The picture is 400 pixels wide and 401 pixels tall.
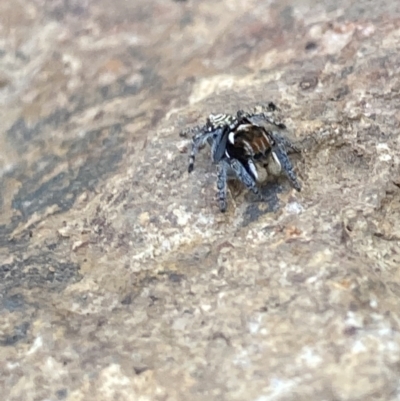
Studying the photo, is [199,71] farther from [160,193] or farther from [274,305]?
[274,305]

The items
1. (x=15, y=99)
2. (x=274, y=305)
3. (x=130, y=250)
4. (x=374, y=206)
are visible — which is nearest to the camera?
(x=274, y=305)

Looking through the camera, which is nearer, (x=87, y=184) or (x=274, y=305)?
(x=274, y=305)

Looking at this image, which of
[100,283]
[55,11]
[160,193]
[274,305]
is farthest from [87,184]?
[55,11]

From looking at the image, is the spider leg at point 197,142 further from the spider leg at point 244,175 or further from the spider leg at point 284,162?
the spider leg at point 284,162

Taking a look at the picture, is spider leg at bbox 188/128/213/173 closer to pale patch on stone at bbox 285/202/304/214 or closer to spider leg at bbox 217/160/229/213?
spider leg at bbox 217/160/229/213

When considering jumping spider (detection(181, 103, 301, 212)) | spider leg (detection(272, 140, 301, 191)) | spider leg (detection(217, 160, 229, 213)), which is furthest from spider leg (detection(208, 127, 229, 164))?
spider leg (detection(272, 140, 301, 191))

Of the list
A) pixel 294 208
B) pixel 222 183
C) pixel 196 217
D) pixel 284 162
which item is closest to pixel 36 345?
pixel 196 217
